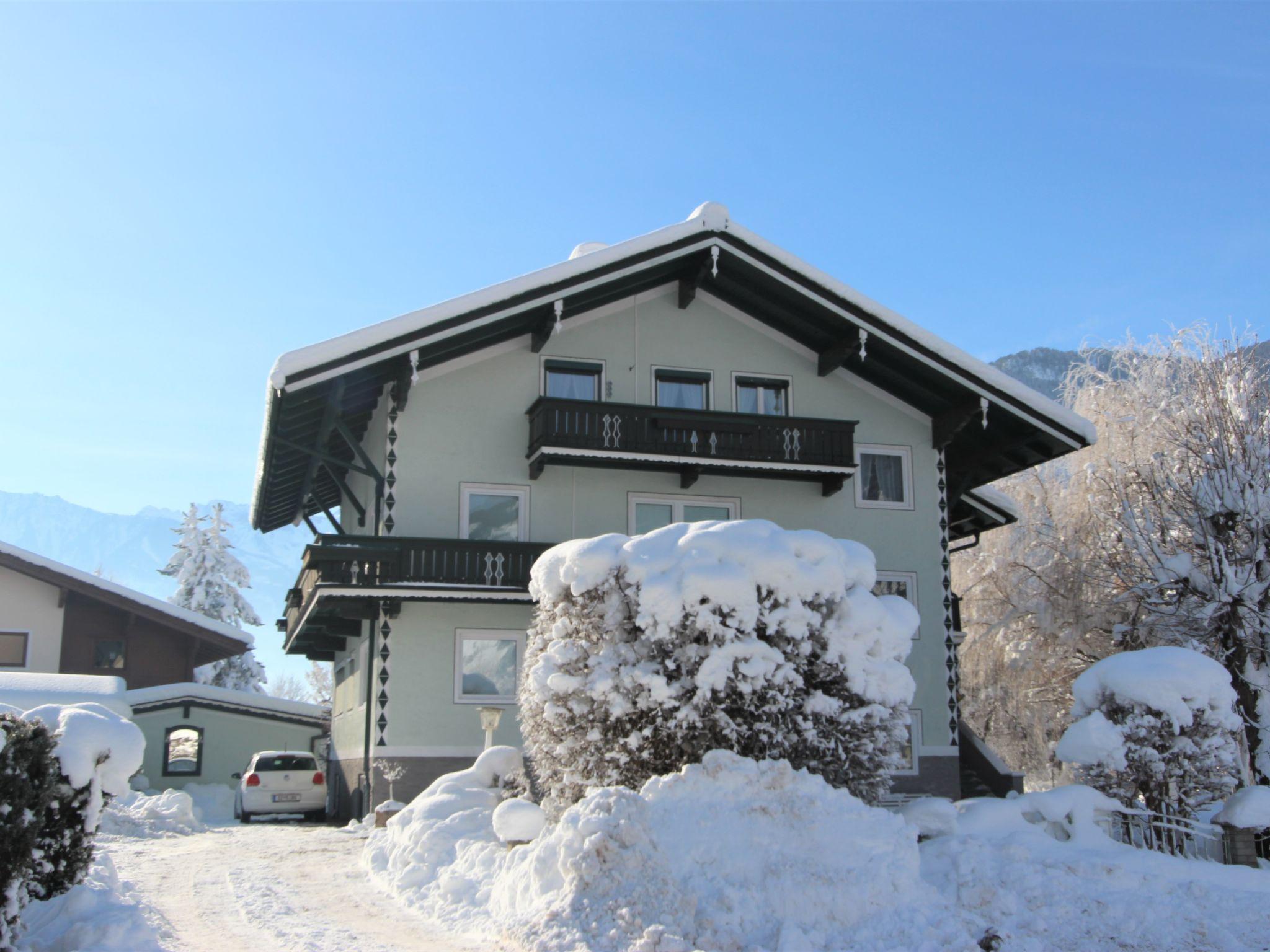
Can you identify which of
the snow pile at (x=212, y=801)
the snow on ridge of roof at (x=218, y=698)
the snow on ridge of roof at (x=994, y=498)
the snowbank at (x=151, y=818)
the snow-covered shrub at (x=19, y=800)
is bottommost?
the snow pile at (x=212, y=801)

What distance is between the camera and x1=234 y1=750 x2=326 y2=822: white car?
919 inches

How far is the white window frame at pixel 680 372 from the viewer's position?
22.9m

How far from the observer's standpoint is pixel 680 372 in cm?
2311

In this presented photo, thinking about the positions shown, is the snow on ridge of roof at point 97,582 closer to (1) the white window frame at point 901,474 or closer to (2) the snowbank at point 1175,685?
(1) the white window frame at point 901,474

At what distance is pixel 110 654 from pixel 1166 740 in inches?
988

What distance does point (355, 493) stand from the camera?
25469 mm

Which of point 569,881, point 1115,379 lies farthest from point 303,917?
point 1115,379

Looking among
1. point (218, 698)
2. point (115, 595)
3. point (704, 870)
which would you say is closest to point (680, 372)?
point (704, 870)

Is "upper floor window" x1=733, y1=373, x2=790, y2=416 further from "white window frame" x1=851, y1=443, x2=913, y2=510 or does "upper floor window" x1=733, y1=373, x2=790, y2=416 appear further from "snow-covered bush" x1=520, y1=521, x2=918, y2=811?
"snow-covered bush" x1=520, y1=521, x2=918, y2=811

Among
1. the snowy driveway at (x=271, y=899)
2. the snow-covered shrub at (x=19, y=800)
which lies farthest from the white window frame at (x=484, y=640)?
the snow-covered shrub at (x=19, y=800)

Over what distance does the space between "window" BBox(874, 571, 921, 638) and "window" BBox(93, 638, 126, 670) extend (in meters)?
19.1

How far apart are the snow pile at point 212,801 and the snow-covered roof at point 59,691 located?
3567 millimetres

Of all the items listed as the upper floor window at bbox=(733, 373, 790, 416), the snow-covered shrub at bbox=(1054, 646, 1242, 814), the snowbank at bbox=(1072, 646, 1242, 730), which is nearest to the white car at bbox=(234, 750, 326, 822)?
the upper floor window at bbox=(733, 373, 790, 416)

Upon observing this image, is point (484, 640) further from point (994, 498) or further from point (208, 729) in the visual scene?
point (208, 729)
